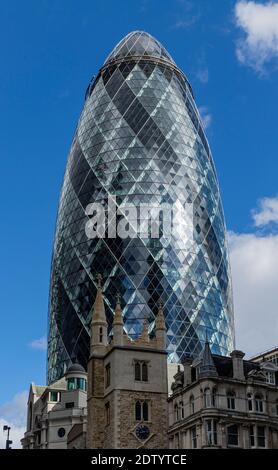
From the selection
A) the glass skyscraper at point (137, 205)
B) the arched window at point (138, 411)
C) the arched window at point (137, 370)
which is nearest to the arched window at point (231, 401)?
the arched window at point (138, 411)

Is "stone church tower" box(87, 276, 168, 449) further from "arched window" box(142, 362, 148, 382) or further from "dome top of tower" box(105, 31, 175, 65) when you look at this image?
"dome top of tower" box(105, 31, 175, 65)

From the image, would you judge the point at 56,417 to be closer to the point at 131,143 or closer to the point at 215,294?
the point at 215,294

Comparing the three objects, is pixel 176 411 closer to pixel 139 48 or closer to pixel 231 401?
pixel 231 401

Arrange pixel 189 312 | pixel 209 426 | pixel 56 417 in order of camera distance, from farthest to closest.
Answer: pixel 189 312
pixel 56 417
pixel 209 426

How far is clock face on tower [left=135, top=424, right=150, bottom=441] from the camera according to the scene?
52000 millimetres

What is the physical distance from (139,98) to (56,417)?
121 ft

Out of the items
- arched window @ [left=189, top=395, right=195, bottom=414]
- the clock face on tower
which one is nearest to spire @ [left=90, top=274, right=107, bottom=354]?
the clock face on tower

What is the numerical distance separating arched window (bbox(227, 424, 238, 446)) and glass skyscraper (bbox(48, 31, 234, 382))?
3193cm

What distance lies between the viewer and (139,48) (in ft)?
335

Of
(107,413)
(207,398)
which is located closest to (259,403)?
(207,398)

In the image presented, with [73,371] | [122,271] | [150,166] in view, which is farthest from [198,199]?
[73,371]

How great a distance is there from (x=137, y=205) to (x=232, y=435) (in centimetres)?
4283

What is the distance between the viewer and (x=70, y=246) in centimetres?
9219
